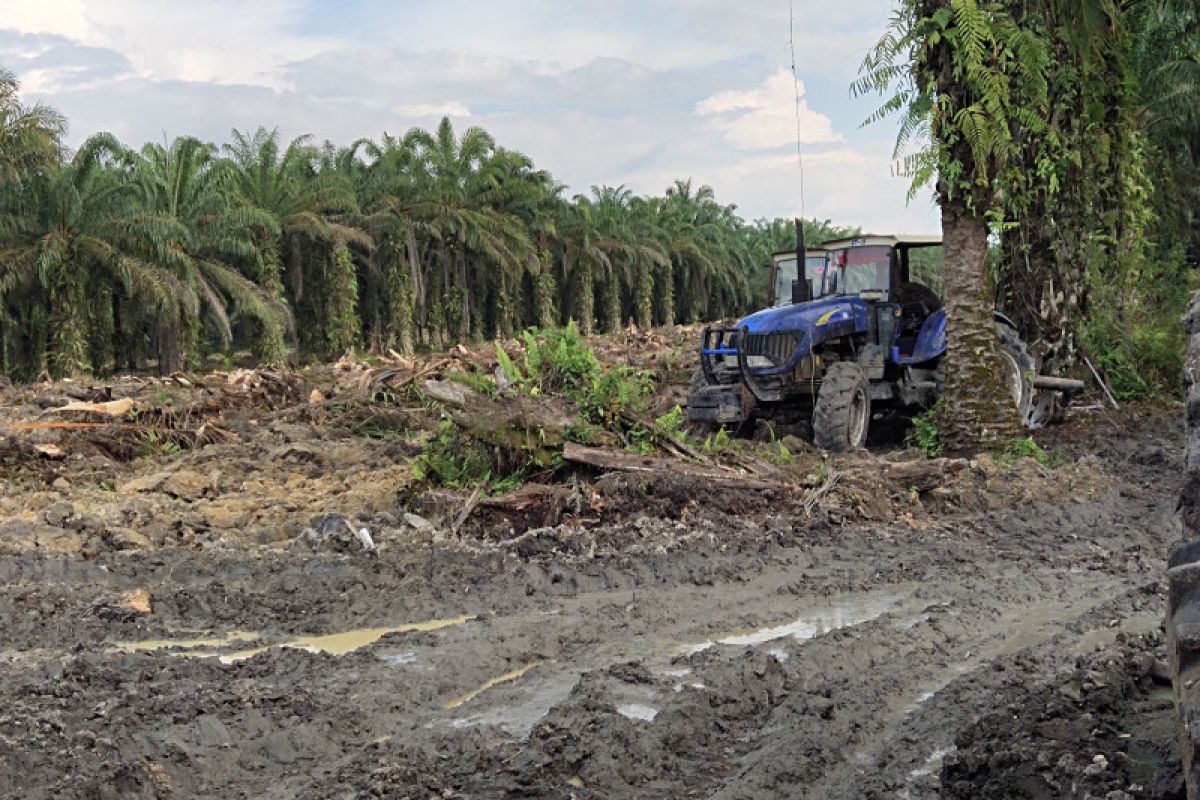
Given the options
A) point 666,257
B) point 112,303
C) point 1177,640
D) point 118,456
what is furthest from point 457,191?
point 1177,640

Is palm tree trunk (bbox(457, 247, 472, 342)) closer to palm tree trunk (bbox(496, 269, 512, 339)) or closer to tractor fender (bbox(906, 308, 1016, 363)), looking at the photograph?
palm tree trunk (bbox(496, 269, 512, 339))

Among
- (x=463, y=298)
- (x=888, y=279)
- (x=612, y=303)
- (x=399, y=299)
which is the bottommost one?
(x=888, y=279)

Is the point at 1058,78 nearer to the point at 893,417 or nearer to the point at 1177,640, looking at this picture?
the point at 893,417

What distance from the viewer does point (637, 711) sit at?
5.54m

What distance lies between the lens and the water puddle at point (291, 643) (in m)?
7.03

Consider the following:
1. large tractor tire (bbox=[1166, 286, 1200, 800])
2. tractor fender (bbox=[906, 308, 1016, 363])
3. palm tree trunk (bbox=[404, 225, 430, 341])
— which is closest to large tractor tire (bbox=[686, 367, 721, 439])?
tractor fender (bbox=[906, 308, 1016, 363])

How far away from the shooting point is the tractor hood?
13.5 meters

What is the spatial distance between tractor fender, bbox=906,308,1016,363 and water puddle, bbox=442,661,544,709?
846 cm

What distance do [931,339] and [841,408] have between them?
1.97 meters

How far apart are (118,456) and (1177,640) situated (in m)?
14.9

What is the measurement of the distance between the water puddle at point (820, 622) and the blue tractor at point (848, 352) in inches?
212

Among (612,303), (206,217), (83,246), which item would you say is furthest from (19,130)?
(612,303)

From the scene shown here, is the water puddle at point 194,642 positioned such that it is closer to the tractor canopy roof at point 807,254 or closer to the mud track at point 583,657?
the mud track at point 583,657

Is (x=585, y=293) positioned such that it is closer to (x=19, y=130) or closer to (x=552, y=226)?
(x=552, y=226)
